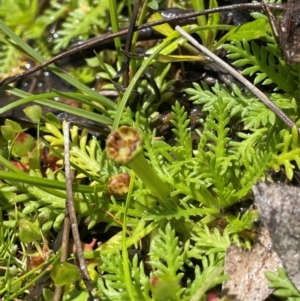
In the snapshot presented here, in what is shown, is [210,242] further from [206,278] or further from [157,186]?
[157,186]

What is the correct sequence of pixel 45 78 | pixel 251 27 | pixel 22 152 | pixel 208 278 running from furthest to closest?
1. pixel 45 78
2. pixel 22 152
3. pixel 251 27
4. pixel 208 278

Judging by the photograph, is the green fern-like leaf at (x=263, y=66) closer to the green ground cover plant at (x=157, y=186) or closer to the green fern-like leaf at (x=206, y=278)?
the green ground cover plant at (x=157, y=186)

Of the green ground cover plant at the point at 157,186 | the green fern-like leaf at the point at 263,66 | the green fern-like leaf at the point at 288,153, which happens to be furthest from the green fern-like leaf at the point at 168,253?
the green fern-like leaf at the point at 263,66

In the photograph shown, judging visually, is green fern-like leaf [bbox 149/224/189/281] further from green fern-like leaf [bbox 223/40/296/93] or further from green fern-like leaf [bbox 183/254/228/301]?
green fern-like leaf [bbox 223/40/296/93]

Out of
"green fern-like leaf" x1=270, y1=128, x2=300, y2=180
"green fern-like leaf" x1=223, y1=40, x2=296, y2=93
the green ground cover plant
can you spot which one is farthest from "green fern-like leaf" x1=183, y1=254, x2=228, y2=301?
"green fern-like leaf" x1=223, y1=40, x2=296, y2=93

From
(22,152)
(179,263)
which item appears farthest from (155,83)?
(179,263)

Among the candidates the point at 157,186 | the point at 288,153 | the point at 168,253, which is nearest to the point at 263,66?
the point at 288,153

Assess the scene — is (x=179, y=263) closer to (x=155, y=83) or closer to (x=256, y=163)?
(x=256, y=163)

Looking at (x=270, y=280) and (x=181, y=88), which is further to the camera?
(x=181, y=88)
